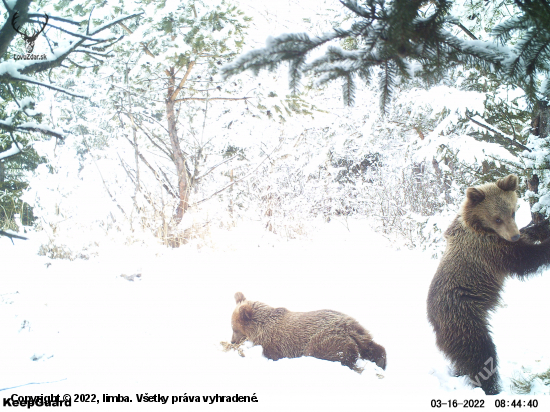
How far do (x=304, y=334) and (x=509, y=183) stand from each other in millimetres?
2071

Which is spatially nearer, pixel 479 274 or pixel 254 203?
pixel 479 274

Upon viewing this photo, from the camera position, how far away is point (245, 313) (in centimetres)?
322

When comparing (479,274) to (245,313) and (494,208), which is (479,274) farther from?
(245,313)

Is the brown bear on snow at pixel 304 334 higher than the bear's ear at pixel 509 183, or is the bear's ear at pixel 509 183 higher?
the bear's ear at pixel 509 183

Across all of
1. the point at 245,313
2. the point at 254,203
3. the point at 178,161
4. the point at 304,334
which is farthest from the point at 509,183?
the point at 254,203

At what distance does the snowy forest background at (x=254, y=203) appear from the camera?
6.70ft

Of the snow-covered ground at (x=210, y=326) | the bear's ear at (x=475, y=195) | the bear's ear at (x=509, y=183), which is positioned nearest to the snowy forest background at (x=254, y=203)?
the snow-covered ground at (x=210, y=326)

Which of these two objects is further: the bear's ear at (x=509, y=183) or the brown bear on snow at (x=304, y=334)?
the brown bear on snow at (x=304, y=334)

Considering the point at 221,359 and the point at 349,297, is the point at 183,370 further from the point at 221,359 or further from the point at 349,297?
the point at 349,297

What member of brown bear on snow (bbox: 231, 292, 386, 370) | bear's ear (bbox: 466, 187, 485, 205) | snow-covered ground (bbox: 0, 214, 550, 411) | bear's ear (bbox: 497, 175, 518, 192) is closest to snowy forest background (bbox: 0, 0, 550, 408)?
snow-covered ground (bbox: 0, 214, 550, 411)

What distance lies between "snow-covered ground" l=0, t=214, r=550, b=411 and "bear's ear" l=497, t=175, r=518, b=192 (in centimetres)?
140

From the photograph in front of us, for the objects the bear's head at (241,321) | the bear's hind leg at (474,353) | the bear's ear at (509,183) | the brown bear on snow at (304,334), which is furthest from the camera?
the bear's head at (241,321)

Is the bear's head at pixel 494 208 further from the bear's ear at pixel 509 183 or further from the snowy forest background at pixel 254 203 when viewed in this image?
the snowy forest background at pixel 254 203

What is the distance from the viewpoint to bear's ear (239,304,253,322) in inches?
127
